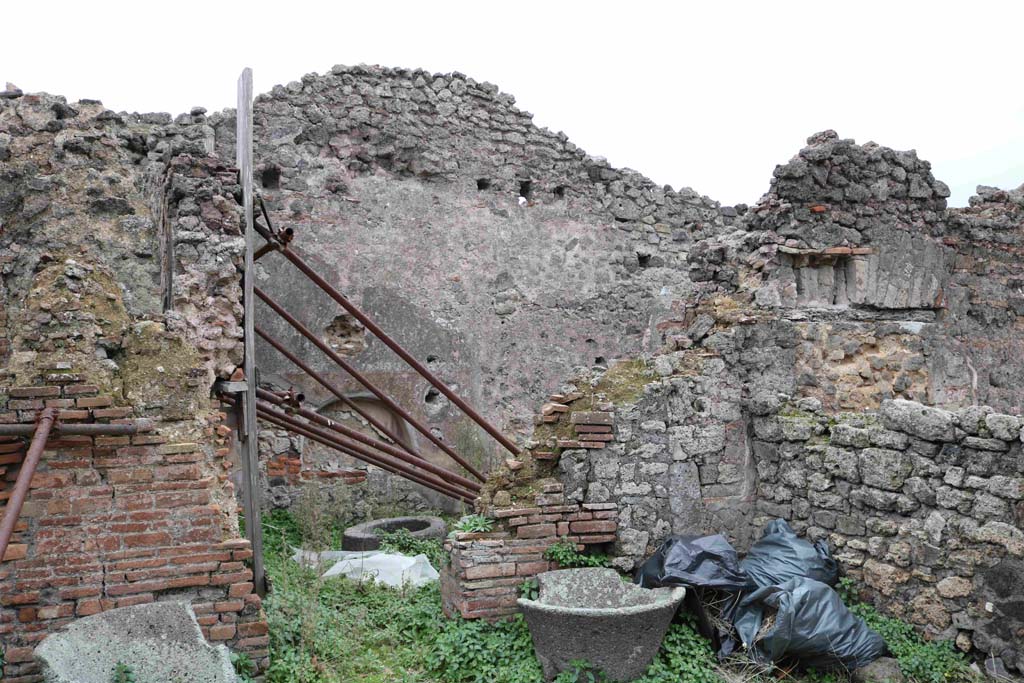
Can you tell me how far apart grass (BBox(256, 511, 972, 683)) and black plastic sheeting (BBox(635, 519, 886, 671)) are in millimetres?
110

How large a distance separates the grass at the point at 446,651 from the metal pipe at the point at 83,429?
140 centimetres

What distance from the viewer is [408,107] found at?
32.0 ft

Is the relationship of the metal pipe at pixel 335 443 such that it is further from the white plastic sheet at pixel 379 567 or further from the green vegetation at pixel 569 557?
the green vegetation at pixel 569 557

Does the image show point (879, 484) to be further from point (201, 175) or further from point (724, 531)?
point (201, 175)

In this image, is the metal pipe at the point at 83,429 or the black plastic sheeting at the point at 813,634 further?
the black plastic sheeting at the point at 813,634

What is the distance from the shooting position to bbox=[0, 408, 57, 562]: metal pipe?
11.6 ft

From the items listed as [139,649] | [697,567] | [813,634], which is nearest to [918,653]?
[813,634]

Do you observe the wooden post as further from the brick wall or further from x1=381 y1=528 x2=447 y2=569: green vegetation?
x1=381 y1=528 x2=447 y2=569: green vegetation

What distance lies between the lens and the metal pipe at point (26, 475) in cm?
353

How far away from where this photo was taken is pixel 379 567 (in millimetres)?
6559

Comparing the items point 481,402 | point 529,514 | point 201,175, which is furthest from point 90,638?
point 481,402

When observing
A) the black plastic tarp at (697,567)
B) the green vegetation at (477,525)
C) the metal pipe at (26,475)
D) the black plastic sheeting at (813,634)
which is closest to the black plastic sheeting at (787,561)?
Answer: the black plastic tarp at (697,567)

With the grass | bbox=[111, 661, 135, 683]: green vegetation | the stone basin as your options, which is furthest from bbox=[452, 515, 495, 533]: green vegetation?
bbox=[111, 661, 135, 683]: green vegetation

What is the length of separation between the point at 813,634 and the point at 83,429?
3.87 m
